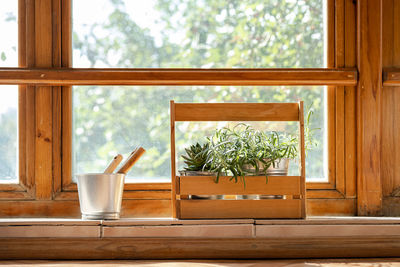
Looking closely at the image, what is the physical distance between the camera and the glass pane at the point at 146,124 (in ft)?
5.17

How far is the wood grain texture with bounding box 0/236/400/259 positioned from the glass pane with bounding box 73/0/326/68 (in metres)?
0.59

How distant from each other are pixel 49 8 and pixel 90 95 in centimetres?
31

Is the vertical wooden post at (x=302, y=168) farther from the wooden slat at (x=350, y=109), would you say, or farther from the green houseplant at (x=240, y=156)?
the wooden slat at (x=350, y=109)

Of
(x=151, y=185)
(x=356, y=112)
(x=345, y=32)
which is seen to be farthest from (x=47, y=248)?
(x=345, y=32)

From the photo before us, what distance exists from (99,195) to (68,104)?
37cm

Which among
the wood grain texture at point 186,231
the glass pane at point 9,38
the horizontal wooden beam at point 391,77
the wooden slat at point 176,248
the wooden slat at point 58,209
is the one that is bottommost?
the wooden slat at point 176,248

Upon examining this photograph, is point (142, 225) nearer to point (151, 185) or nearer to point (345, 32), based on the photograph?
point (151, 185)

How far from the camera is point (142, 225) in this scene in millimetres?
1309

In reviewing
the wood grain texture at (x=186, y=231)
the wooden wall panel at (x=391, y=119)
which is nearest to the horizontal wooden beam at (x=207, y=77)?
the wooden wall panel at (x=391, y=119)

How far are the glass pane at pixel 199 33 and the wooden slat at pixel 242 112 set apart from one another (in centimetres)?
22

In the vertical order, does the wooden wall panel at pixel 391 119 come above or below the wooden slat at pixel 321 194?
above

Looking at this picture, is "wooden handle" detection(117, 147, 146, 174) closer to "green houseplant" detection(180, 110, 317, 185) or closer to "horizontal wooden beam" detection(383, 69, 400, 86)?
"green houseplant" detection(180, 110, 317, 185)

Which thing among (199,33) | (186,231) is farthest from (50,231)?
(199,33)

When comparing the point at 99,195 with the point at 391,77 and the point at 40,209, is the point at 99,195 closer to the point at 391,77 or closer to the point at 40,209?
the point at 40,209
